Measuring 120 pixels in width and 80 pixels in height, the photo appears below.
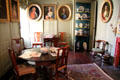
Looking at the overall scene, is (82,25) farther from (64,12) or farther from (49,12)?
(49,12)

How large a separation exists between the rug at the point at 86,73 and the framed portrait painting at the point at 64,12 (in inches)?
119

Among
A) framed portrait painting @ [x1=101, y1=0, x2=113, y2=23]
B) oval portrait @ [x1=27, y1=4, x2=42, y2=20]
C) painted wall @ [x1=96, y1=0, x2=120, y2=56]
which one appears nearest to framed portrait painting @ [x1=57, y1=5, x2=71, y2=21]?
oval portrait @ [x1=27, y1=4, x2=42, y2=20]

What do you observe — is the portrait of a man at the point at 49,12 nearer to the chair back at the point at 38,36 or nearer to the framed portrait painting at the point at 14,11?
the chair back at the point at 38,36

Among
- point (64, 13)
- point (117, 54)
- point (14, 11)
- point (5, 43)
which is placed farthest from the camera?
point (64, 13)

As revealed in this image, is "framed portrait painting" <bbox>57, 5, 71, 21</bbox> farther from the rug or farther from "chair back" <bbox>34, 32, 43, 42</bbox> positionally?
the rug

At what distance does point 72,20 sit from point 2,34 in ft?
12.3

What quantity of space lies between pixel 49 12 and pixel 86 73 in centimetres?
380

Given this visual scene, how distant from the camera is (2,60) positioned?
2.76 meters

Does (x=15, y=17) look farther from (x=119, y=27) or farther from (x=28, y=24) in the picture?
(x=119, y=27)

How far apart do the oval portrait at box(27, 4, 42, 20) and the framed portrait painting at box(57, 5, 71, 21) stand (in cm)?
104

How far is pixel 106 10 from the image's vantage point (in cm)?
399

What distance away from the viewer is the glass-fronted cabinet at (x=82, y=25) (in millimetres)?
5133

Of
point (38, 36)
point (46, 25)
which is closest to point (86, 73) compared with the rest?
Answer: point (38, 36)

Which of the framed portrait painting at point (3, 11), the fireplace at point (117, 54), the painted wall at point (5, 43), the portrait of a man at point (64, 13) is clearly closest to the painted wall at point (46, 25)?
the portrait of a man at point (64, 13)
